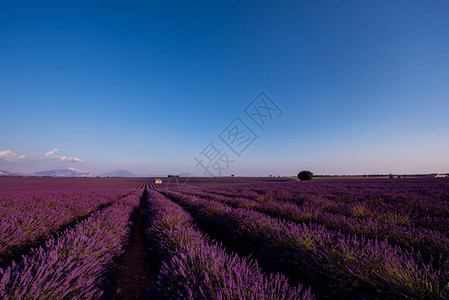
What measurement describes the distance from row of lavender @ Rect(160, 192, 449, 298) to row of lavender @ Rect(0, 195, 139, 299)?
6.71 feet

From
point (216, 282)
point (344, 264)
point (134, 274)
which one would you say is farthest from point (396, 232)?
point (134, 274)

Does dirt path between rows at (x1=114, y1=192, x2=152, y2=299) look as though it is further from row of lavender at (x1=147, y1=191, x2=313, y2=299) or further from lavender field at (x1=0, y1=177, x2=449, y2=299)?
row of lavender at (x1=147, y1=191, x2=313, y2=299)

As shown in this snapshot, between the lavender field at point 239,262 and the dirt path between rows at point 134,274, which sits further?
the dirt path between rows at point 134,274

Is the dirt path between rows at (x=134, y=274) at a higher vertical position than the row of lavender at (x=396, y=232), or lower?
lower

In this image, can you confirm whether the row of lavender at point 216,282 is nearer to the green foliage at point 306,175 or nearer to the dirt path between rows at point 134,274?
the dirt path between rows at point 134,274

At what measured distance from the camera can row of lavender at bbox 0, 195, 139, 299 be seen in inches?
51.2

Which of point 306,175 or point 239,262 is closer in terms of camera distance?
point 239,262

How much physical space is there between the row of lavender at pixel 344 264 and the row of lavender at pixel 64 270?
2.05m

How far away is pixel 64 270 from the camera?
1688 mm

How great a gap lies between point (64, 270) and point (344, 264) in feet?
8.97

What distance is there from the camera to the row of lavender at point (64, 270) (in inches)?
51.2

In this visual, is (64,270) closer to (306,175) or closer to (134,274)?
(134,274)

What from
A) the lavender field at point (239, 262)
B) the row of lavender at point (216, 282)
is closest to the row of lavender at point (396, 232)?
the lavender field at point (239, 262)

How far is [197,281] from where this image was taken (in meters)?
1.48
